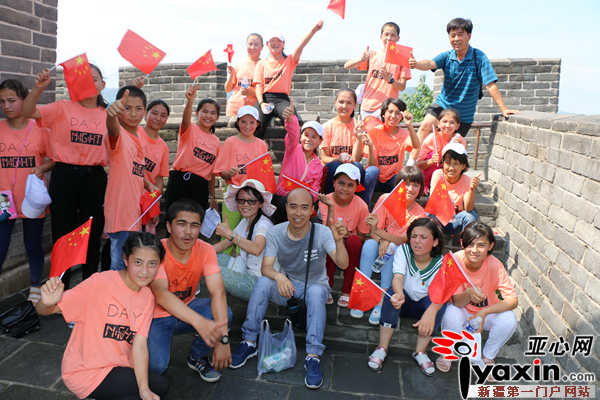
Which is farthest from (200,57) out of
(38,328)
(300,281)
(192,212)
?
(38,328)

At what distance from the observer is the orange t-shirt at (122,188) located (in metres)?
3.58

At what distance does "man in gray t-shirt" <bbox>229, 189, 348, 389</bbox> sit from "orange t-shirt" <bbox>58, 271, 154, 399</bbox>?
3.10 ft

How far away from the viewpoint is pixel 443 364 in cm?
334

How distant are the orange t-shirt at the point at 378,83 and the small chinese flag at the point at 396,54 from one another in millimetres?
336

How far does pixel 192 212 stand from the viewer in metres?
3.06

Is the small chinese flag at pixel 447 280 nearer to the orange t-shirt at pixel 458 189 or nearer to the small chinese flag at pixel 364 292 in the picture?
the small chinese flag at pixel 364 292

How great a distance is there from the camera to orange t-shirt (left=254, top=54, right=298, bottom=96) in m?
5.22

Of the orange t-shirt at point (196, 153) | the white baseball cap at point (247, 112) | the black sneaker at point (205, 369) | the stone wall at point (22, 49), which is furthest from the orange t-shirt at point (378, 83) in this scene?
the black sneaker at point (205, 369)

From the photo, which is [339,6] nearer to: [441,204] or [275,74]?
[275,74]

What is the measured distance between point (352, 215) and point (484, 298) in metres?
1.34

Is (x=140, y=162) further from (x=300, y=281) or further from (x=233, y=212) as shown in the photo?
(x=300, y=281)

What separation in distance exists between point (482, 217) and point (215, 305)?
3268 millimetres

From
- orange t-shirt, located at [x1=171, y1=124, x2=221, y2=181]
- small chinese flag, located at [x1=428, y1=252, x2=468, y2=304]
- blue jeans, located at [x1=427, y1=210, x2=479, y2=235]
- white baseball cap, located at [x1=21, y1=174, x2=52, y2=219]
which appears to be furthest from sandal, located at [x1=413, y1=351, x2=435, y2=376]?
white baseball cap, located at [x1=21, y1=174, x2=52, y2=219]

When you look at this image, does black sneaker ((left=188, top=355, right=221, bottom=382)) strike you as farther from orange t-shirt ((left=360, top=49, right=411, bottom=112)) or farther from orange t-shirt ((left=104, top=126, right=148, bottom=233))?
orange t-shirt ((left=360, top=49, right=411, bottom=112))
